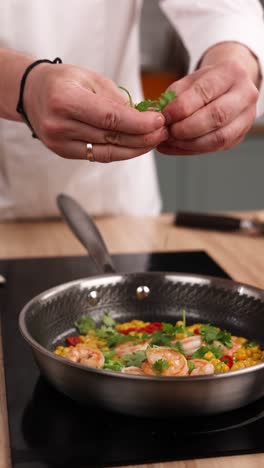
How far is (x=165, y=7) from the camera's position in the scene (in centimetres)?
152

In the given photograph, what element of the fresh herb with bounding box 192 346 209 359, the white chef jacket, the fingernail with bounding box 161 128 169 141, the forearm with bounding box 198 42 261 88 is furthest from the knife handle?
the fresh herb with bounding box 192 346 209 359

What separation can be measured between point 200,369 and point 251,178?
2.31 m

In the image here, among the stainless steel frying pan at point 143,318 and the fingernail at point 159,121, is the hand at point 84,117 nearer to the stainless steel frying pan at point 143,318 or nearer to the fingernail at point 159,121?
the fingernail at point 159,121

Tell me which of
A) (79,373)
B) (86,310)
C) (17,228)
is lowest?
(17,228)

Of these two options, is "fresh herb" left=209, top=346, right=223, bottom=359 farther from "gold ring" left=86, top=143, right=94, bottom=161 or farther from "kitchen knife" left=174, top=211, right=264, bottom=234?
"kitchen knife" left=174, top=211, right=264, bottom=234

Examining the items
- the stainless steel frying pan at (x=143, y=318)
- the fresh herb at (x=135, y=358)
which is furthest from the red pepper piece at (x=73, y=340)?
the fresh herb at (x=135, y=358)

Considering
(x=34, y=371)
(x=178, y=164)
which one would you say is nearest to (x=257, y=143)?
(x=178, y=164)

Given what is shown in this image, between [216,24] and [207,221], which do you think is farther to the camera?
[207,221]

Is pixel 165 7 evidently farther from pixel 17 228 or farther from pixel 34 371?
Result: pixel 34 371

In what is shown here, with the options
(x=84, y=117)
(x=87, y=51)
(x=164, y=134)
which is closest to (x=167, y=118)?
(x=164, y=134)

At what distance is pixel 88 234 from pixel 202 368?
478 mm

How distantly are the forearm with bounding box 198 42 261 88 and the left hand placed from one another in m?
0.17

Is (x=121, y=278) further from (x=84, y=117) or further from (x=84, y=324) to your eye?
(x=84, y=117)

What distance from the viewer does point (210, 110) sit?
99 cm
